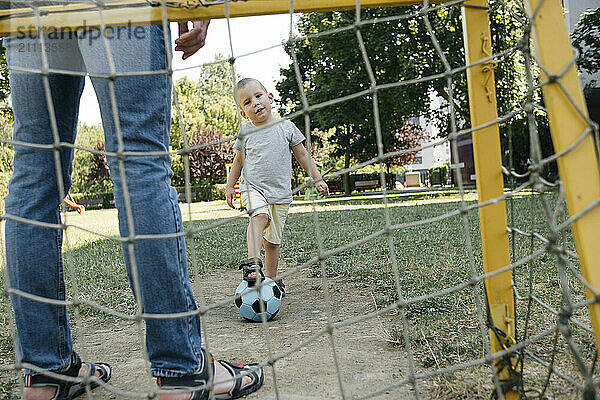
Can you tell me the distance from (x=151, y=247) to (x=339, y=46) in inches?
587

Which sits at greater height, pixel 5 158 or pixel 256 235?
pixel 5 158

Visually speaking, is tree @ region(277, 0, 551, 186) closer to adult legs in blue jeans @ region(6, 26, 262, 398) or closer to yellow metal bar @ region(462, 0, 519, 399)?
yellow metal bar @ region(462, 0, 519, 399)

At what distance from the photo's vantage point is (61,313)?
150 centimetres

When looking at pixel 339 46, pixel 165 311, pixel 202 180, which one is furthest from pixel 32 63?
pixel 202 180

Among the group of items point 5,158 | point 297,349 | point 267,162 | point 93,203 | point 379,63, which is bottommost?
point 93,203

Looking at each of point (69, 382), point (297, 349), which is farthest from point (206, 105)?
point (297, 349)

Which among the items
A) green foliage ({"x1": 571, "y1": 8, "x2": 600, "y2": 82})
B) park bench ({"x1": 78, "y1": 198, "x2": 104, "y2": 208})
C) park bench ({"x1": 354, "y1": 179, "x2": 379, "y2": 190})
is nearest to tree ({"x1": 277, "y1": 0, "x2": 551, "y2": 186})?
green foliage ({"x1": 571, "y1": 8, "x2": 600, "y2": 82})

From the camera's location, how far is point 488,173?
143 centimetres

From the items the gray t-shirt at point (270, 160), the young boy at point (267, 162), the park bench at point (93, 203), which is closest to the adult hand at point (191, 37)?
the young boy at point (267, 162)

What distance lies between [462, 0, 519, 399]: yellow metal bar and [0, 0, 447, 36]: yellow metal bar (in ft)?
0.71

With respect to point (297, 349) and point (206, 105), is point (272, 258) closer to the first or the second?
point (297, 349)

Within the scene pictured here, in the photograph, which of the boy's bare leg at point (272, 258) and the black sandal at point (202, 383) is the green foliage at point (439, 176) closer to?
the boy's bare leg at point (272, 258)

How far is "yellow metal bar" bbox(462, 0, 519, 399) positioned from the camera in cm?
142

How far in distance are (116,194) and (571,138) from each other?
985 millimetres
